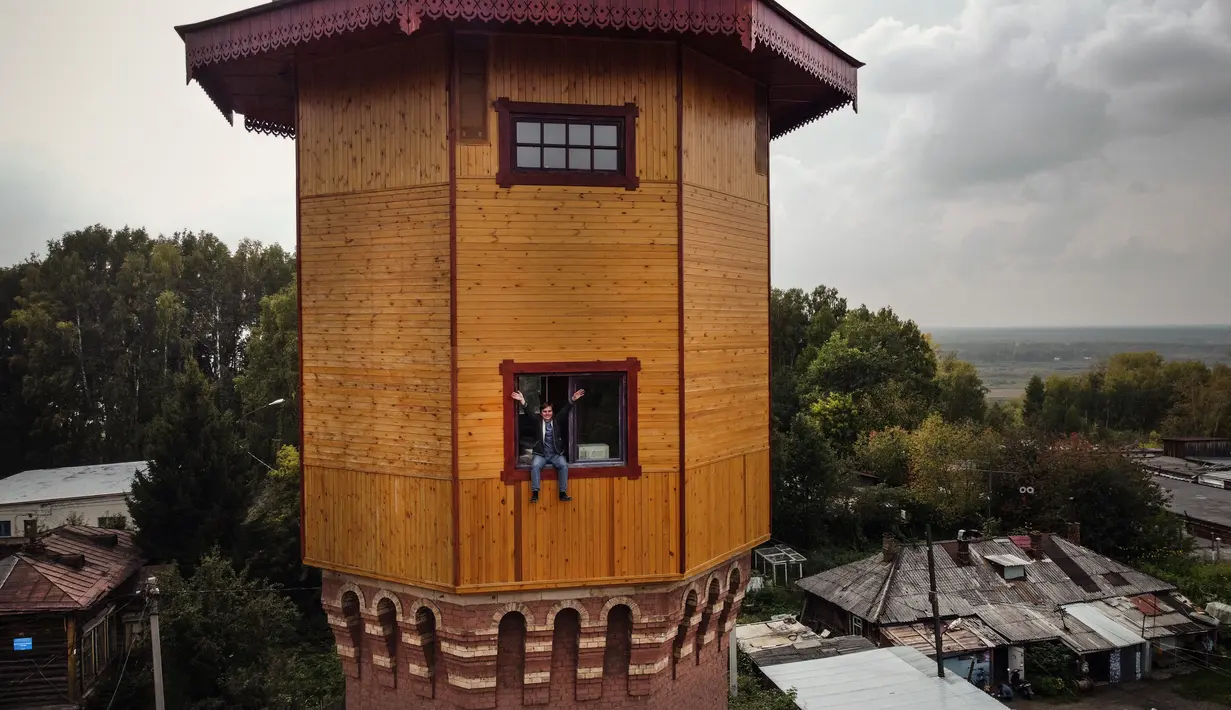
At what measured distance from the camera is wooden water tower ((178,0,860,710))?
851cm

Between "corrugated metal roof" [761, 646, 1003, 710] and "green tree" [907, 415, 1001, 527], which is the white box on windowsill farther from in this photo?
"green tree" [907, 415, 1001, 527]

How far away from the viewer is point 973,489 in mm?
44781

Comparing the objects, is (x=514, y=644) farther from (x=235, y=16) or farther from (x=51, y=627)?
(x=51, y=627)

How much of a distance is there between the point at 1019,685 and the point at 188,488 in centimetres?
3226

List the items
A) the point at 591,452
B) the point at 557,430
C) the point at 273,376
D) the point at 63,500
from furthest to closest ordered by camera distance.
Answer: the point at 273,376 → the point at 63,500 → the point at 591,452 → the point at 557,430

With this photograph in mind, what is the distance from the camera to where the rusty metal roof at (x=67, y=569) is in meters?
23.5

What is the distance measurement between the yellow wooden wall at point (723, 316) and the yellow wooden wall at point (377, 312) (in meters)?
2.73

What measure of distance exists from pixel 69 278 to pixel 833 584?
161 feet

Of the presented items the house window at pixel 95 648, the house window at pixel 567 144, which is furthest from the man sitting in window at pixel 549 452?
the house window at pixel 95 648

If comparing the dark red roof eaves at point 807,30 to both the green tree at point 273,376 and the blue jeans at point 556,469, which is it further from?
the green tree at point 273,376

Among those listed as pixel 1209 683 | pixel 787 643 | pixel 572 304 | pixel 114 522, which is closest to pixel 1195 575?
pixel 1209 683

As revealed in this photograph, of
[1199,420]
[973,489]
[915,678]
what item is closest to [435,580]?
[915,678]

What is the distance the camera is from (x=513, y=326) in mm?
8578

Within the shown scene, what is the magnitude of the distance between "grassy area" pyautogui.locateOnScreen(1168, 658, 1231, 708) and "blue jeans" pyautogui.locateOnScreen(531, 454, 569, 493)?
1294 inches
